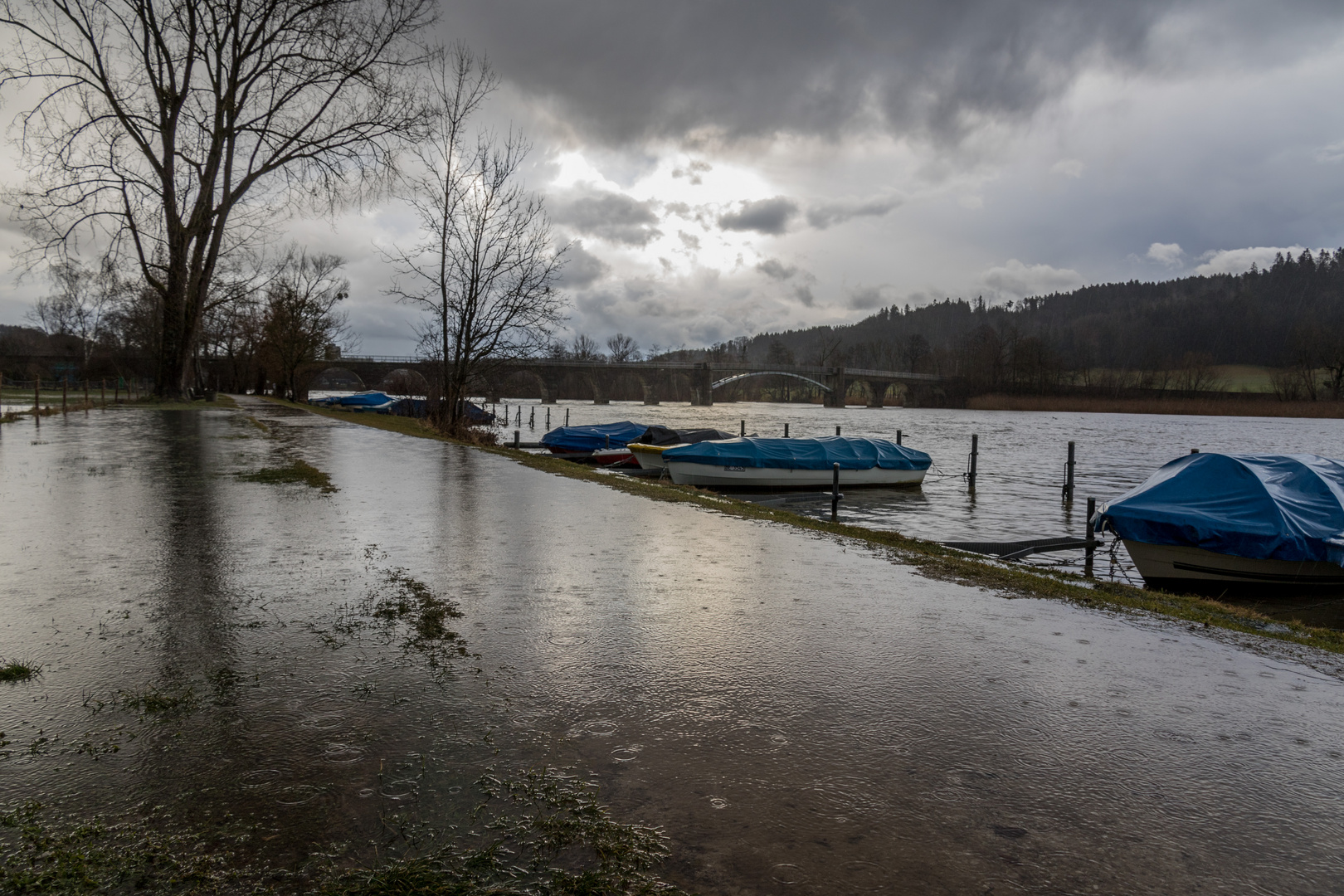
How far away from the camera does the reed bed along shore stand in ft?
383

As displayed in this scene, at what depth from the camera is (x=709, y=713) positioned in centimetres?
398

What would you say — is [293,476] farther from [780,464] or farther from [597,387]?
[597,387]

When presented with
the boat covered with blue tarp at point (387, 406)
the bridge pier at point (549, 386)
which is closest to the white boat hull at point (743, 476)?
the boat covered with blue tarp at point (387, 406)

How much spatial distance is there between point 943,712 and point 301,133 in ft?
104

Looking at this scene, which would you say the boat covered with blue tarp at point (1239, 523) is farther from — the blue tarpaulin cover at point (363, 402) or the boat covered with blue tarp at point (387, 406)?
the blue tarpaulin cover at point (363, 402)

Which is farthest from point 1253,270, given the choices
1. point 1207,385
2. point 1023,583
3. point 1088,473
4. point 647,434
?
point 1023,583

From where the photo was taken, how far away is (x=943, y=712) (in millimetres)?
4098

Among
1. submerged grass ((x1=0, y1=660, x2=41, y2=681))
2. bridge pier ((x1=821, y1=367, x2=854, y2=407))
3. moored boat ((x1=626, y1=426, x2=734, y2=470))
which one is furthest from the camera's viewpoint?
bridge pier ((x1=821, y1=367, x2=854, y2=407))

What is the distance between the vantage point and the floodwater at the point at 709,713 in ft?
9.43

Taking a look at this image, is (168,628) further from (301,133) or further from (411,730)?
(301,133)

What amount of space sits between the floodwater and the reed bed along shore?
13539 centimetres

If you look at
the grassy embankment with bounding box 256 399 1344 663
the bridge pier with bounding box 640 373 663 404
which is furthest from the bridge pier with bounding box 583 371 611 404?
the grassy embankment with bounding box 256 399 1344 663

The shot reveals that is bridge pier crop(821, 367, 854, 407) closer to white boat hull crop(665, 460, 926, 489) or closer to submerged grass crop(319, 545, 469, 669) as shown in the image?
white boat hull crop(665, 460, 926, 489)

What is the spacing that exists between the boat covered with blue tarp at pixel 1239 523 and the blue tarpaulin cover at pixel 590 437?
897 inches
